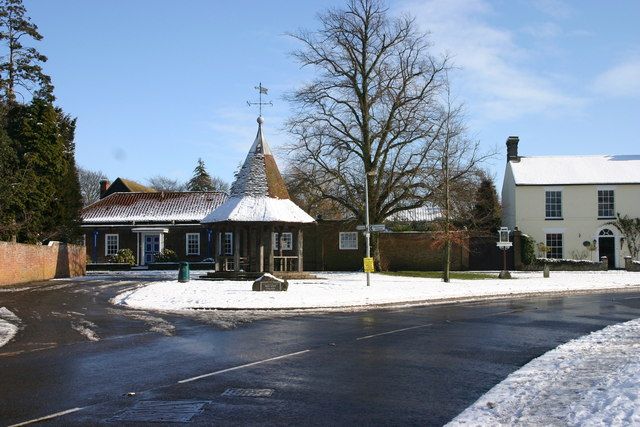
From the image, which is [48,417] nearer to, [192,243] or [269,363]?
[269,363]

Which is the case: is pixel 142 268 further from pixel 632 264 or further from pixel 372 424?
pixel 372 424

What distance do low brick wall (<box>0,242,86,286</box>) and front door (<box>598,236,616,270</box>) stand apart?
3481cm

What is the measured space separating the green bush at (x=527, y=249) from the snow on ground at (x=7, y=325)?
3465 centimetres

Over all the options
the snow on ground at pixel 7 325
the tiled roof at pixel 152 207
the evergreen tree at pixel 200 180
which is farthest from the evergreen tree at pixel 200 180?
the snow on ground at pixel 7 325

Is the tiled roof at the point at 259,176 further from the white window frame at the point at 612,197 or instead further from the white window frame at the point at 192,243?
the white window frame at the point at 612,197

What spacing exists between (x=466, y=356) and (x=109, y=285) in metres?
22.3

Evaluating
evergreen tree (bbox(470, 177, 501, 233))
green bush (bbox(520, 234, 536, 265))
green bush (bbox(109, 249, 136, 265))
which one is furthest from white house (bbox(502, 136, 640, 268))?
green bush (bbox(109, 249, 136, 265))

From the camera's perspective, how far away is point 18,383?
8914 mm

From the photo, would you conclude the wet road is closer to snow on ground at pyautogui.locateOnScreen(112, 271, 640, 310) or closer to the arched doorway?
snow on ground at pyautogui.locateOnScreen(112, 271, 640, 310)

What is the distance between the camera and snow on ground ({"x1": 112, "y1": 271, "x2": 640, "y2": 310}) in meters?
21.0

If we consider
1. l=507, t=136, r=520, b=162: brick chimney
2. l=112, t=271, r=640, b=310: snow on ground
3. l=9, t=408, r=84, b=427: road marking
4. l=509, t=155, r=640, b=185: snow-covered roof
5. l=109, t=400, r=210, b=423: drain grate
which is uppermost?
l=507, t=136, r=520, b=162: brick chimney

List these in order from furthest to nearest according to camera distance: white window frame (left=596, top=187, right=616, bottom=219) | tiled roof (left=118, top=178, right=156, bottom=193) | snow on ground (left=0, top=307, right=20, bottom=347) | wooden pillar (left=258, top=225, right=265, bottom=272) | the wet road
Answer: tiled roof (left=118, top=178, right=156, bottom=193) → white window frame (left=596, top=187, right=616, bottom=219) → wooden pillar (left=258, top=225, right=265, bottom=272) → snow on ground (left=0, top=307, right=20, bottom=347) → the wet road

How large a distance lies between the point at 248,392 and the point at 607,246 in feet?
142

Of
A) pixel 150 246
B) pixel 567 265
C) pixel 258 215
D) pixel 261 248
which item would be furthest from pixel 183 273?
pixel 567 265
